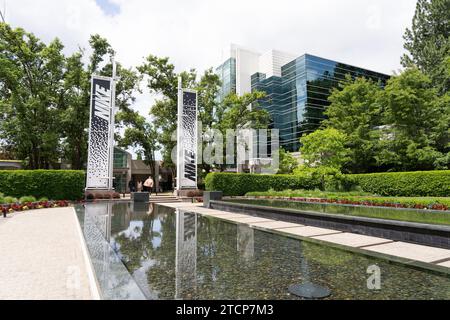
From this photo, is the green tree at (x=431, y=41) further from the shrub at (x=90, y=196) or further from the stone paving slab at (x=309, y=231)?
the shrub at (x=90, y=196)

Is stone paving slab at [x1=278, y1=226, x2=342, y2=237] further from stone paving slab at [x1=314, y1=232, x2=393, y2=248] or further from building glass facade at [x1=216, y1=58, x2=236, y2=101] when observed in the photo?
building glass facade at [x1=216, y1=58, x2=236, y2=101]

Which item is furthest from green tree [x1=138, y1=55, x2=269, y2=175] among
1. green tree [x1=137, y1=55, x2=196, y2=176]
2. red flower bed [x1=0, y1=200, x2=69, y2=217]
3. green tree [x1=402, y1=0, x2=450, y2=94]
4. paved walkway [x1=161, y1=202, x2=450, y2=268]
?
paved walkway [x1=161, y1=202, x2=450, y2=268]

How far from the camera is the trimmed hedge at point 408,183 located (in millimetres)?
19891

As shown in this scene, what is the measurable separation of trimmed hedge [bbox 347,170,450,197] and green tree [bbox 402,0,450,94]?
12873 millimetres

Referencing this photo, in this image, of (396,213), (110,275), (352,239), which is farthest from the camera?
(396,213)

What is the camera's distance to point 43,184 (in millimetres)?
19297

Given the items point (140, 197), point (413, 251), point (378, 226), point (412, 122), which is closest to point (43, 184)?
point (140, 197)

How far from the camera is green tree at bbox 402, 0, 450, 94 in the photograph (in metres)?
28.9

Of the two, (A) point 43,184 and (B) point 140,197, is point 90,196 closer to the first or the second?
(A) point 43,184

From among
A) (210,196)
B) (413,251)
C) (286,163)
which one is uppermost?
(286,163)

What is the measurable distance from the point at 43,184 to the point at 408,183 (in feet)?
90.4

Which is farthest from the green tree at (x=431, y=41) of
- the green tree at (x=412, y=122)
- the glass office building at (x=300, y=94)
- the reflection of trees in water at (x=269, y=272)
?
the reflection of trees in water at (x=269, y=272)

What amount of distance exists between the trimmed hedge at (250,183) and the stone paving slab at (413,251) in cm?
1941

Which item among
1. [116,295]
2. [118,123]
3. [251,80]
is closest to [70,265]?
[116,295]
